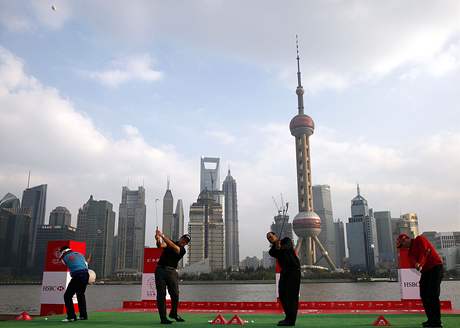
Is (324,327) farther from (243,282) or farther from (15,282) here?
(15,282)

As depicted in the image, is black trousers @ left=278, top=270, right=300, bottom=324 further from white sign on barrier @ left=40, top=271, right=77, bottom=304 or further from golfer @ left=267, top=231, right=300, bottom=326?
white sign on barrier @ left=40, top=271, right=77, bottom=304

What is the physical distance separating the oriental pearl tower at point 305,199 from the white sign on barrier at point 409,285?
16623cm

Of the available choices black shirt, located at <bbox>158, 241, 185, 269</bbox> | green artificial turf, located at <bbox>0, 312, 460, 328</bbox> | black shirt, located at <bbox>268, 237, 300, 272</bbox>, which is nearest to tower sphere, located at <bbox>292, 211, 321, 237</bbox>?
green artificial turf, located at <bbox>0, 312, 460, 328</bbox>

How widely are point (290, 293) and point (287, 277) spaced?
34 centimetres

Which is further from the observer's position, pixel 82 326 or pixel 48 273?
pixel 48 273

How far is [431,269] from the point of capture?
8445 mm

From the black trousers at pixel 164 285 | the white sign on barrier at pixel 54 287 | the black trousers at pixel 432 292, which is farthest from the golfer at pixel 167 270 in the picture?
the white sign on barrier at pixel 54 287

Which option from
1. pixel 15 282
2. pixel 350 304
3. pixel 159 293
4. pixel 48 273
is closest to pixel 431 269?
pixel 159 293

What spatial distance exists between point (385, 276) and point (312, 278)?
44.1m

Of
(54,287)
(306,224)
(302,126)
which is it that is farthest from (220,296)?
(302,126)

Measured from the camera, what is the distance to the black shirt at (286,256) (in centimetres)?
902

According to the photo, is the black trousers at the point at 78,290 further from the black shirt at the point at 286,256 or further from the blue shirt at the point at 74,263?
the black shirt at the point at 286,256

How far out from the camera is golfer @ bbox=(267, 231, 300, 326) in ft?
28.1

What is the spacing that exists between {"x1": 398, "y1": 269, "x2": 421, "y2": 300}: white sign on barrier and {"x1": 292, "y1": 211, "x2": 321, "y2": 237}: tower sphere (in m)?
166
